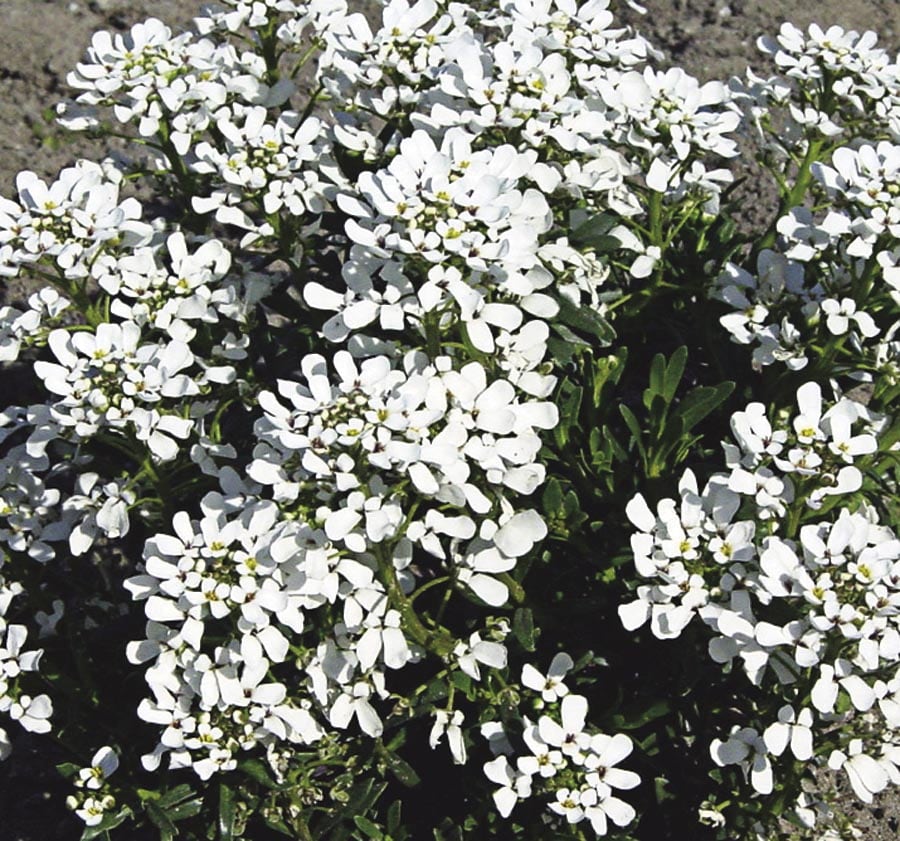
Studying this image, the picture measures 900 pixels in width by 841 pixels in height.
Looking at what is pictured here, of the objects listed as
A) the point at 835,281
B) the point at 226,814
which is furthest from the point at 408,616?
the point at 835,281

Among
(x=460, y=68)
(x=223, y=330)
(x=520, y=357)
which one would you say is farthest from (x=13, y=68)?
(x=520, y=357)

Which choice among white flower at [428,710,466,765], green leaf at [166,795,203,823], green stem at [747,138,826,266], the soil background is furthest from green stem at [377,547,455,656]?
the soil background

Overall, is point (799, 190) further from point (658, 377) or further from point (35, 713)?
point (35, 713)

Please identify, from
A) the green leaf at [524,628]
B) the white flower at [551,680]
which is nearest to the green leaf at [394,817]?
the white flower at [551,680]

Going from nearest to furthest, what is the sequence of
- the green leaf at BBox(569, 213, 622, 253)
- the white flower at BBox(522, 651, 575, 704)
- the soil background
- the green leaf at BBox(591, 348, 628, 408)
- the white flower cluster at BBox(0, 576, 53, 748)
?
1. the white flower at BBox(522, 651, 575, 704)
2. the white flower cluster at BBox(0, 576, 53, 748)
3. the green leaf at BBox(569, 213, 622, 253)
4. the green leaf at BBox(591, 348, 628, 408)
5. the soil background

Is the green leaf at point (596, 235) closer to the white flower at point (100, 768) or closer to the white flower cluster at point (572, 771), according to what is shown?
the white flower cluster at point (572, 771)

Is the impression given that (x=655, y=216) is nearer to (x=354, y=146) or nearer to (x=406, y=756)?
(x=354, y=146)

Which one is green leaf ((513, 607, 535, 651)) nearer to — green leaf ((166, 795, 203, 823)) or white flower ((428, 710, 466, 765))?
white flower ((428, 710, 466, 765))
